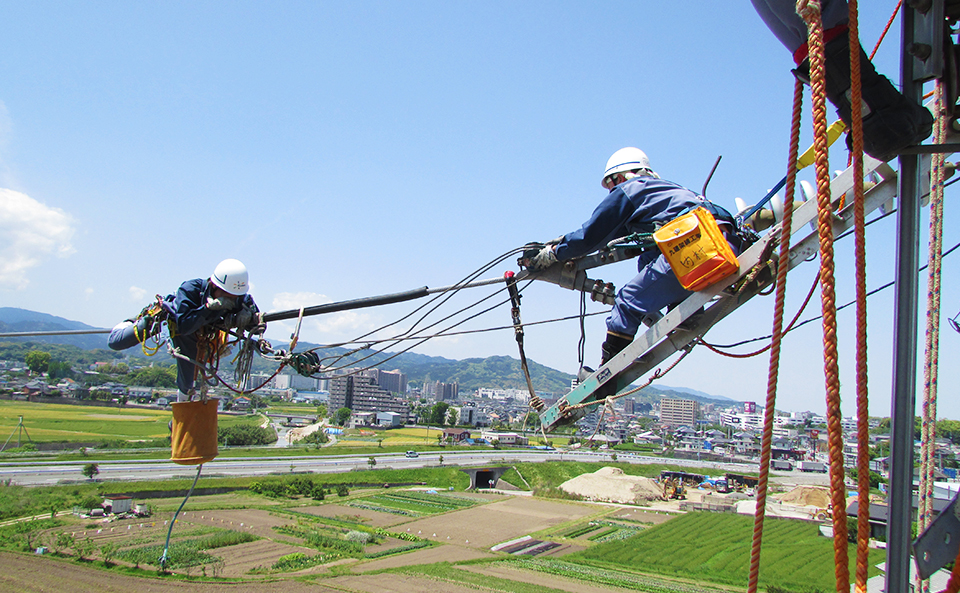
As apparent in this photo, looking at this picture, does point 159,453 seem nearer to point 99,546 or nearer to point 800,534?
point 99,546

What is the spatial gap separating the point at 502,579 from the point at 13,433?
228 ft

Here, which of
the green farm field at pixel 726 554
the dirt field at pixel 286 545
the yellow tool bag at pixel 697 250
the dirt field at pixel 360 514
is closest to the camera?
the yellow tool bag at pixel 697 250

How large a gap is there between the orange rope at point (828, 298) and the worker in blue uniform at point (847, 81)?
1.25ft

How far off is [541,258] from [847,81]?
254 centimetres

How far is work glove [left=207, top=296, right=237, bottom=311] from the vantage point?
618 centimetres

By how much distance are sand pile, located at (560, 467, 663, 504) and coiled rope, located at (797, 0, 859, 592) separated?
187ft

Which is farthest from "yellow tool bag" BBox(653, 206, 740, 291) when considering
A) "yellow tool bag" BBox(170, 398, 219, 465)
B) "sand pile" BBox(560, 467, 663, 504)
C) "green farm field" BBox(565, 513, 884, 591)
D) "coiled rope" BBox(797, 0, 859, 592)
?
"sand pile" BBox(560, 467, 663, 504)

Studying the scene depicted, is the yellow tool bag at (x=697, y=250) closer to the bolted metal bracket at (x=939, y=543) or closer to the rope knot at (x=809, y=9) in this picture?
the bolted metal bracket at (x=939, y=543)

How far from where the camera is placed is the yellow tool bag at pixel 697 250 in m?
3.44

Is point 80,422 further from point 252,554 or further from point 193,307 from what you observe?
point 193,307

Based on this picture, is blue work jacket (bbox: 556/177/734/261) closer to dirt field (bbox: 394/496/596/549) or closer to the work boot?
the work boot

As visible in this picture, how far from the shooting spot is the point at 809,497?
166ft

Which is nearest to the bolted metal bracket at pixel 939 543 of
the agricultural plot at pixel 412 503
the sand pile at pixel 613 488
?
the agricultural plot at pixel 412 503

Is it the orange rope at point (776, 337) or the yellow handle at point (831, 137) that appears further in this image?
the yellow handle at point (831, 137)
